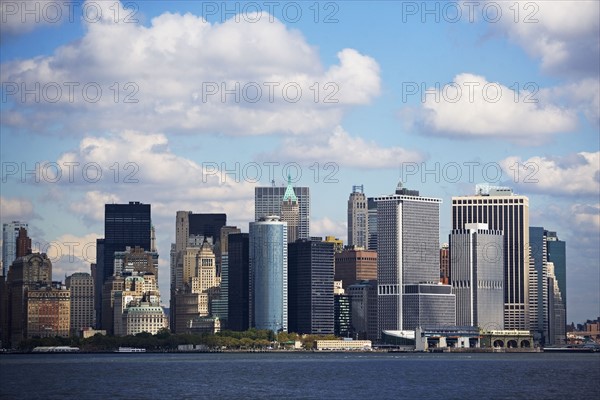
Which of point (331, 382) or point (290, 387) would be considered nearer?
point (290, 387)

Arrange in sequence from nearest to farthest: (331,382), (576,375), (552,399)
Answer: (552,399) < (331,382) < (576,375)

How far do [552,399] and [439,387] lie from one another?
26553 mm

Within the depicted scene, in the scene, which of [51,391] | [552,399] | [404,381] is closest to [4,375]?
[51,391]

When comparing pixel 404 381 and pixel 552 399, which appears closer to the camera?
pixel 552 399

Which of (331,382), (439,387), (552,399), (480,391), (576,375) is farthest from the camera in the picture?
(576,375)

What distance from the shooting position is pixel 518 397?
14638cm

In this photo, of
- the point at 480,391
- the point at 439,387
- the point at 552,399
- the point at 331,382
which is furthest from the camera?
the point at 331,382

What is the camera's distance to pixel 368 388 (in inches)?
6496

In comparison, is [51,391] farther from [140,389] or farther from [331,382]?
[331,382]

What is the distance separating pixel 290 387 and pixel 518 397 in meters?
30.1

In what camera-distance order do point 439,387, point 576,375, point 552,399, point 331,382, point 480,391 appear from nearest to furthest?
point 552,399
point 480,391
point 439,387
point 331,382
point 576,375

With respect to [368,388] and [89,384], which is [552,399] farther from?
[89,384]

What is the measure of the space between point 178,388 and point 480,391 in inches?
1332

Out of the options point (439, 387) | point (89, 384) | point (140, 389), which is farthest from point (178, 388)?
point (439, 387)
